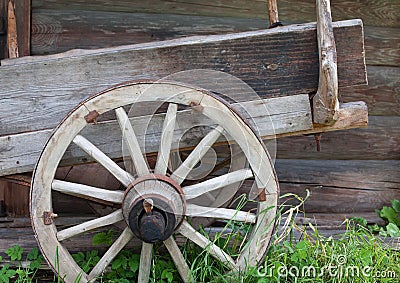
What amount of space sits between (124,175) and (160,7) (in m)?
1.70

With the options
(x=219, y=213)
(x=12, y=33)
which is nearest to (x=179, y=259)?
(x=219, y=213)

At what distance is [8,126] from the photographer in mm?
2482

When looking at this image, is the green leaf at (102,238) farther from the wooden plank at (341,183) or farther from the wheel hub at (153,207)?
the wooden plank at (341,183)

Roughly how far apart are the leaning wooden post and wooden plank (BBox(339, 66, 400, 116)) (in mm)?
1550

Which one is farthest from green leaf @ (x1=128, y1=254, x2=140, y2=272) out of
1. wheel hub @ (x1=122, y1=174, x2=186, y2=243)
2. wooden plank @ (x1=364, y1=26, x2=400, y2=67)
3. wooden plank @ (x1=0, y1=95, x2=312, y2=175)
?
wooden plank @ (x1=364, y1=26, x2=400, y2=67)

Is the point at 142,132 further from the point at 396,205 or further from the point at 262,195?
the point at 396,205

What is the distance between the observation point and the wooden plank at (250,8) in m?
3.57

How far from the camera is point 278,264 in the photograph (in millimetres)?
2400

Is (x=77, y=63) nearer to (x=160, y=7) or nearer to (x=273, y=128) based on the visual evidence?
(x=273, y=128)

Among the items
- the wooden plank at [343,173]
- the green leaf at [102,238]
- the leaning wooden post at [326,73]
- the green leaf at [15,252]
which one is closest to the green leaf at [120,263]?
the green leaf at [102,238]

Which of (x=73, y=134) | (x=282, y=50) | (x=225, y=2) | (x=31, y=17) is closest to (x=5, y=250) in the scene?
(x=73, y=134)

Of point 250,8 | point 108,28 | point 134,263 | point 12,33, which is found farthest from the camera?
Result: point 250,8

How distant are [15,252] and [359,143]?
2.41 m

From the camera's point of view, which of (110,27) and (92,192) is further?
(110,27)
